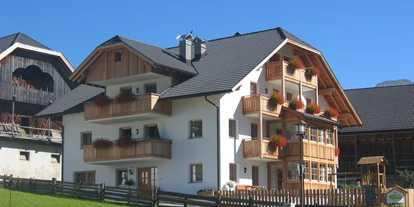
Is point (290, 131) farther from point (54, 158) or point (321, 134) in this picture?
point (54, 158)

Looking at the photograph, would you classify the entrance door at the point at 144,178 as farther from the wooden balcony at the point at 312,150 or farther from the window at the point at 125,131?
the wooden balcony at the point at 312,150

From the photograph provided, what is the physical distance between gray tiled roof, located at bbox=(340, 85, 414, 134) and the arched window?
22.8 meters

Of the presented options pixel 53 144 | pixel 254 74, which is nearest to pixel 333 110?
pixel 254 74

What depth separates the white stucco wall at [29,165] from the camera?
51.0m

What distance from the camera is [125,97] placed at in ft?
135

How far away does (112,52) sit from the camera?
42.0 meters

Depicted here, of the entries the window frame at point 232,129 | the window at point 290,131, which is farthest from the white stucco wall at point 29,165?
the window at point 290,131

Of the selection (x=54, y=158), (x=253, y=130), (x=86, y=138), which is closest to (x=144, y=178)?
(x=86, y=138)

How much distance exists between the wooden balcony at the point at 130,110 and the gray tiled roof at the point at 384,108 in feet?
58.2

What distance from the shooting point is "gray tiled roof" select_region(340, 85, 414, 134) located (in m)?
52.0

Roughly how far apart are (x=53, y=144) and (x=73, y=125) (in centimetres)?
923

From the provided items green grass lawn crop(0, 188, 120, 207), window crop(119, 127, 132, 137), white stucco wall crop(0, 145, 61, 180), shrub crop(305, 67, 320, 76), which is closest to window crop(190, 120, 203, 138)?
window crop(119, 127, 132, 137)

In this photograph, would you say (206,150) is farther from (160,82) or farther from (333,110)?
(333,110)

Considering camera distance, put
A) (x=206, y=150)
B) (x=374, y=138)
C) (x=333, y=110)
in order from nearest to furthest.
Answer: (x=206, y=150)
(x=333, y=110)
(x=374, y=138)
